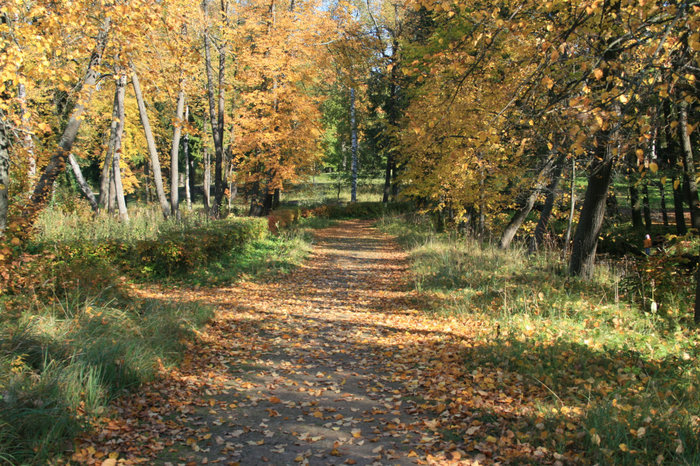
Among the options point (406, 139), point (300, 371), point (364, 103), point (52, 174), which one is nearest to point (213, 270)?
point (52, 174)

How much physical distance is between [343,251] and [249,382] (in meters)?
11.4

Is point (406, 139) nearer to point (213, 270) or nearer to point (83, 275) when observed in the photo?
point (213, 270)

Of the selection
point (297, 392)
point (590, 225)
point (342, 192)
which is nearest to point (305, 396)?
point (297, 392)

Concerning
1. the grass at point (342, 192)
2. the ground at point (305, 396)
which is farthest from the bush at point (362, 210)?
the ground at point (305, 396)

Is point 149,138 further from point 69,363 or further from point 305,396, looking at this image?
point 305,396

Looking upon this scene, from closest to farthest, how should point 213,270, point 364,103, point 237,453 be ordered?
1. point 237,453
2. point 213,270
3. point 364,103

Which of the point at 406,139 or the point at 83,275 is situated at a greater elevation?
the point at 406,139

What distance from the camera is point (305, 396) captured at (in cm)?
491

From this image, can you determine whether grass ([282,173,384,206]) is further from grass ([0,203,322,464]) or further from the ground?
the ground

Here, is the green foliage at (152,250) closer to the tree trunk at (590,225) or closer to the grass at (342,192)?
the tree trunk at (590,225)

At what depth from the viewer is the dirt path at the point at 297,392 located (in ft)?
12.3

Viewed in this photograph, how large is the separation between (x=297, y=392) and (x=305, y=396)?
14cm

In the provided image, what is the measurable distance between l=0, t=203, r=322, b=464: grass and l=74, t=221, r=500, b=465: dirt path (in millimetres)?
265

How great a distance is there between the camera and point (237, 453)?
→ 374cm
